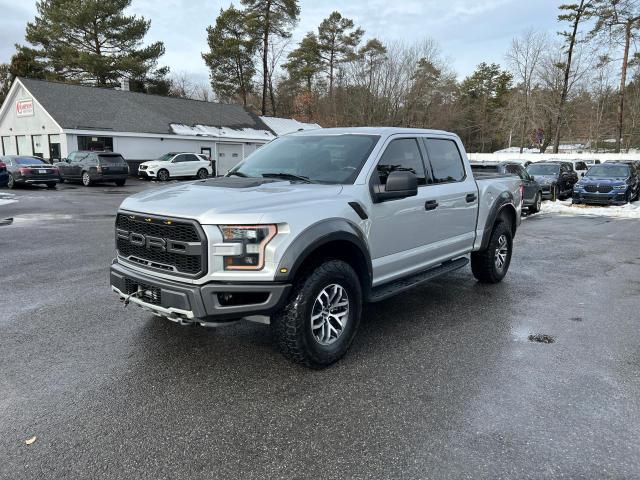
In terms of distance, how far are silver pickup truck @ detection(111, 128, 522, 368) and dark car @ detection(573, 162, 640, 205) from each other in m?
14.5

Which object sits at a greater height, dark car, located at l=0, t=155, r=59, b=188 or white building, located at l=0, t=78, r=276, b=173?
white building, located at l=0, t=78, r=276, b=173

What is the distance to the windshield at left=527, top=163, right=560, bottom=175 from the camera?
63.8 feet

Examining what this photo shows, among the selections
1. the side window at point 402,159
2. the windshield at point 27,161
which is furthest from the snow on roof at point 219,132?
the side window at point 402,159

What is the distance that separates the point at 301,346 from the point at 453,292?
3249 millimetres

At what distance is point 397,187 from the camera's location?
4.09m

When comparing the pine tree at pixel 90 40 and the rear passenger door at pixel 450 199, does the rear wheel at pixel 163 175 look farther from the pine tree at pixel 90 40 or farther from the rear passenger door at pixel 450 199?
the rear passenger door at pixel 450 199

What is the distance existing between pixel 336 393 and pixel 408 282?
1610 mm

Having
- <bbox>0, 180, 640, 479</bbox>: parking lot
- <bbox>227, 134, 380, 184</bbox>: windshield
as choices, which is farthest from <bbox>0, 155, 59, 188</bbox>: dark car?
<bbox>227, 134, 380, 184</bbox>: windshield

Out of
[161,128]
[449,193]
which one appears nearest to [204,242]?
[449,193]

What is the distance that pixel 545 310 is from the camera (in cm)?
555

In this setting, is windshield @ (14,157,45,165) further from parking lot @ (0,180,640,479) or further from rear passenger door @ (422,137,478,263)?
rear passenger door @ (422,137,478,263)

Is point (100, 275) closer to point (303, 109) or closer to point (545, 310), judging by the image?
point (545, 310)

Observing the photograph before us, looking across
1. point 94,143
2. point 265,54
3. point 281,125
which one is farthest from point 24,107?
point 265,54

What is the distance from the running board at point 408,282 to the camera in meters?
4.32
